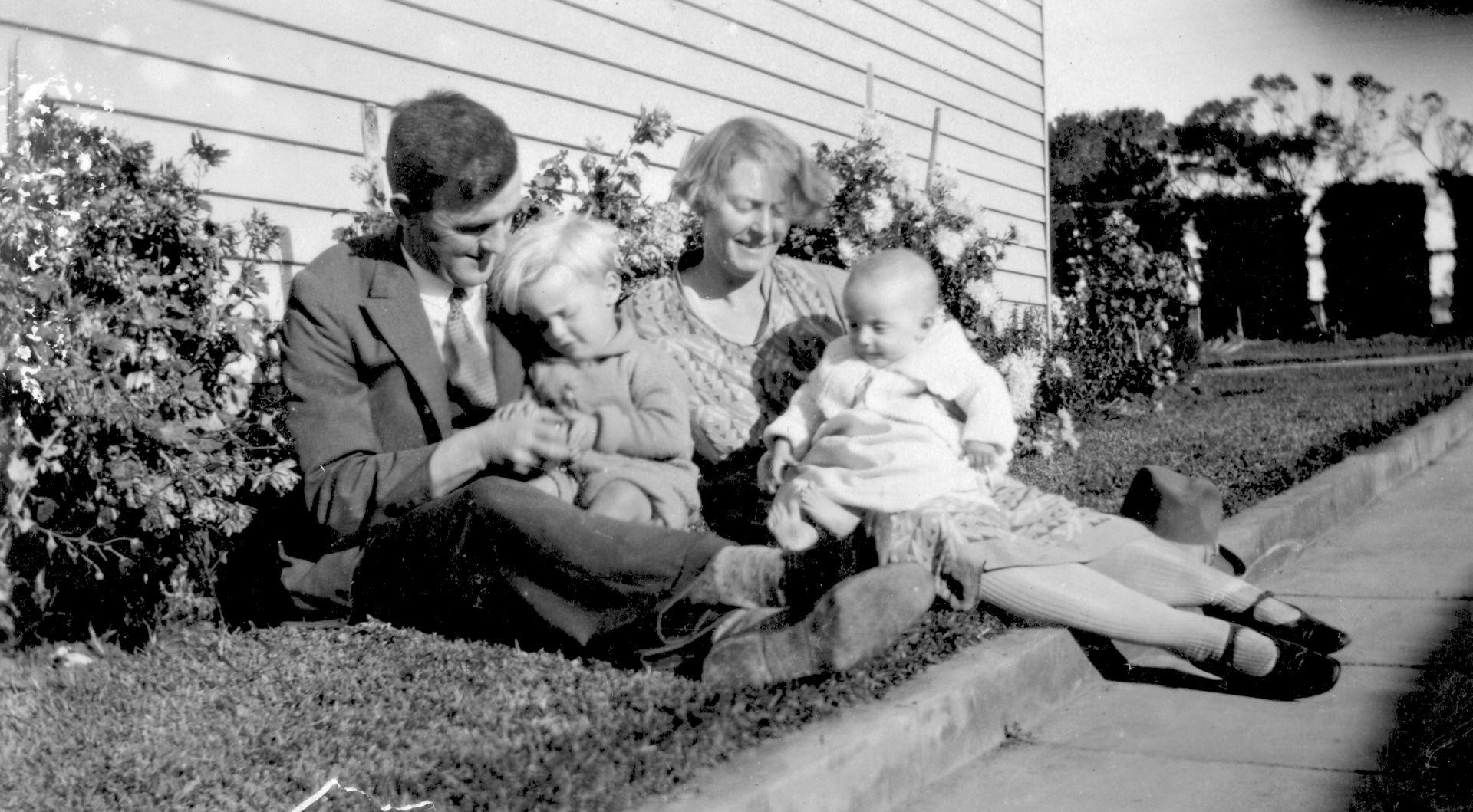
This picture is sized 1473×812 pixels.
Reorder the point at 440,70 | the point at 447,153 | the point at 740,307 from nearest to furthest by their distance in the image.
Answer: the point at 447,153
the point at 740,307
the point at 440,70

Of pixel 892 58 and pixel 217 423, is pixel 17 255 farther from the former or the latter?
pixel 892 58

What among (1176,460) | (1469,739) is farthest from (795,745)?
(1176,460)

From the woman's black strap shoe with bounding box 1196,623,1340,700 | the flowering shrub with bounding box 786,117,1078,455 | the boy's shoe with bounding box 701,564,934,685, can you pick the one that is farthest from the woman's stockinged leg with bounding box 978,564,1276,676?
the flowering shrub with bounding box 786,117,1078,455

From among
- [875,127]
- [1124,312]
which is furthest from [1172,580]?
[1124,312]

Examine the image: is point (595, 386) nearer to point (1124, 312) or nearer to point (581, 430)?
point (581, 430)

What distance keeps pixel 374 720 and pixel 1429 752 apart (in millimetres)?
2054

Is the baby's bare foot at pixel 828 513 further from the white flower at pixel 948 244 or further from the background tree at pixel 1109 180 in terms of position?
the background tree at pixel 1109 180

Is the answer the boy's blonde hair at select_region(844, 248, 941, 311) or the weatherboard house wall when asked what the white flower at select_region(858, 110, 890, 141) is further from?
the boy's blonde hair at select_region(844, 248, 941, 311)

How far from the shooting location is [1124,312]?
36.3 ft

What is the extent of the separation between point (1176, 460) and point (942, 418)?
353 cm

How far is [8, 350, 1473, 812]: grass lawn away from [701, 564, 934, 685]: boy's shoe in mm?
50

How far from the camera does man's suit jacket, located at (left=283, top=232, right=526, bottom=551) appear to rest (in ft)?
10.5

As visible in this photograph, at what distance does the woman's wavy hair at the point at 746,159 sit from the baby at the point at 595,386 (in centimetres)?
50

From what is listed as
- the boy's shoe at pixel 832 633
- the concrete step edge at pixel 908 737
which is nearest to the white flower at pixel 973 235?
the concrete step edge at pixel 908 737
